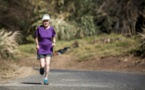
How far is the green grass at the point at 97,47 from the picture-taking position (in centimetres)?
2398

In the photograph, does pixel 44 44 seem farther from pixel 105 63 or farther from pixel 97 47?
pixel 97 47

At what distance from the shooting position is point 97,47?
27.1 metres

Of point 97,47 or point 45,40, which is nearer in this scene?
point 45,40

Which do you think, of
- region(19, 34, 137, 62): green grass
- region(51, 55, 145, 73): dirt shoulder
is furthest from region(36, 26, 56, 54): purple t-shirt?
region(19, 34, 137, 62): green grass

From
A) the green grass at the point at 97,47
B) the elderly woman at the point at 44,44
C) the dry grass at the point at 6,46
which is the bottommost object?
the green grass at the point at 97,47

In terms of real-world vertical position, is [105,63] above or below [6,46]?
below

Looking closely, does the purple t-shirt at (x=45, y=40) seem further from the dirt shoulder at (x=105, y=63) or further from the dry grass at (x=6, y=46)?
the dry grass at (x=6, y=46)

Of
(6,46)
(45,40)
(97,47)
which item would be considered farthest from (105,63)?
(45,40)

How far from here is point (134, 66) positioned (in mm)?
19656

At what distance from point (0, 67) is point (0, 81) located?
2480mm

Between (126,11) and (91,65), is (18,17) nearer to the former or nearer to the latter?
(126,11)

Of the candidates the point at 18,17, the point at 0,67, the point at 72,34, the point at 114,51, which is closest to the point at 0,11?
the point at 18,17

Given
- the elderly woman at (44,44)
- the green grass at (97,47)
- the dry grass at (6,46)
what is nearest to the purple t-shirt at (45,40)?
the elderly woman at (44,44)

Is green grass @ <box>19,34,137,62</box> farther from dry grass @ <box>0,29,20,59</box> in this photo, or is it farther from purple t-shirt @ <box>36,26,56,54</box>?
purple t-shirt @ <box>36,26,56,54</box>
